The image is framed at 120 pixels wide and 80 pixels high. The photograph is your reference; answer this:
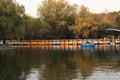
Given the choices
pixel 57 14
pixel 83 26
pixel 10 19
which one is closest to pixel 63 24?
pixel 57 14

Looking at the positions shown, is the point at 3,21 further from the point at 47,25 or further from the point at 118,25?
the point at 118,25

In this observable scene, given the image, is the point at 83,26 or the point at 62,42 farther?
the point at 83,26

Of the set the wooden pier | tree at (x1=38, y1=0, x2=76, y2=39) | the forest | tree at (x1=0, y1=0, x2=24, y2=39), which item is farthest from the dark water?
tree at (x1=38, y1=0, x2=76, y2=39)

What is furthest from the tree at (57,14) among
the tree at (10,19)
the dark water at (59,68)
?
the dark water at (59,68)

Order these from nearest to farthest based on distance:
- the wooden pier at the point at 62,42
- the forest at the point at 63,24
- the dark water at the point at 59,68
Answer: the dark water at the point at 59,68, the wooden pier at the point at 62,42, the forest at the point at 63,24

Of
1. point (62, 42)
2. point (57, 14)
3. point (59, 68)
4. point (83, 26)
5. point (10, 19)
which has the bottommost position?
point (62, 42)

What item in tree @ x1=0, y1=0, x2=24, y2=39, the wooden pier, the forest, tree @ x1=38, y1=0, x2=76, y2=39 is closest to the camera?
tree @ x1=0, y1=0, x2=24, y2=39

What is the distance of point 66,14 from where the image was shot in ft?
385

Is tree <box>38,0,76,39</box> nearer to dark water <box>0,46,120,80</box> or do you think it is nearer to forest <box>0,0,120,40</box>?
forest <box>0,0,120,40</box>

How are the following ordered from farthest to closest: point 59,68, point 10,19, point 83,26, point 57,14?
point 57,14 → point 83,26 → point 10,19 → point 59,68

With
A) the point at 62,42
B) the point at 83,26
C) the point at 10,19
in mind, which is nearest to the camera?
the point at 10,19

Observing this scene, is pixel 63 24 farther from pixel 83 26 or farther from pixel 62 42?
pixel 62 42

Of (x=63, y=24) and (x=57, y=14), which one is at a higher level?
(x=57, y=14)

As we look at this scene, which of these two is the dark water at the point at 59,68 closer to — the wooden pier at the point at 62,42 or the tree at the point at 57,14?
the wooden pier at the point at 62,42
